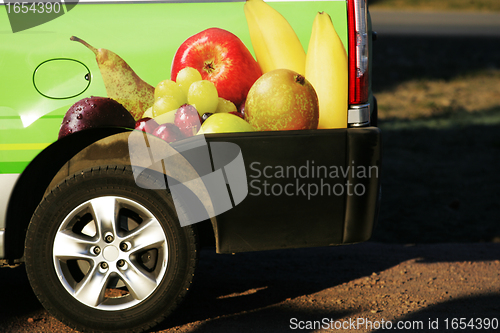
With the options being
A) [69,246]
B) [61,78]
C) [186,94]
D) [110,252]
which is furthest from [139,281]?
[61,78]

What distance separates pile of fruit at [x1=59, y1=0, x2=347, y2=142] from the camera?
2719 millimetres

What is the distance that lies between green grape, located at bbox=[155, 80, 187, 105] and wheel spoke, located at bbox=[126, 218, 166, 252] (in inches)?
26.8

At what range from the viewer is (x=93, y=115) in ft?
8.89

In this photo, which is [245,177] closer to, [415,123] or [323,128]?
[323,128]

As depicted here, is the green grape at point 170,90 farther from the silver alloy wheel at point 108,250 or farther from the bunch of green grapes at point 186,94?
the silver alloy wheel at point 108,250

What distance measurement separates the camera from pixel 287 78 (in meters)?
2.76

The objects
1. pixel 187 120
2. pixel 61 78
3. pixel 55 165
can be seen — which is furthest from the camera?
pixel 55 165

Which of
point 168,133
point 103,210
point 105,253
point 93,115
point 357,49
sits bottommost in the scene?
point 105,253

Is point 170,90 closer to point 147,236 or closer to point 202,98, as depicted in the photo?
point 202,98

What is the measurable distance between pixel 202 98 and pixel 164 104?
0.20 metres

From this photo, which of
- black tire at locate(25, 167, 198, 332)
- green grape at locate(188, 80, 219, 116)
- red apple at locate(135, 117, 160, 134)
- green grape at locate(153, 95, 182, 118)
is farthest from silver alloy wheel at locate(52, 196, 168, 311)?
green grape at locate(188, 80, 219, 116)

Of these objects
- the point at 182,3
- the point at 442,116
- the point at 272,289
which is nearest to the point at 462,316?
the point at 272,289

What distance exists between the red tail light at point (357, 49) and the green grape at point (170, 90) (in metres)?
→ 0.90

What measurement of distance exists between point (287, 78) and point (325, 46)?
10.2 inches
